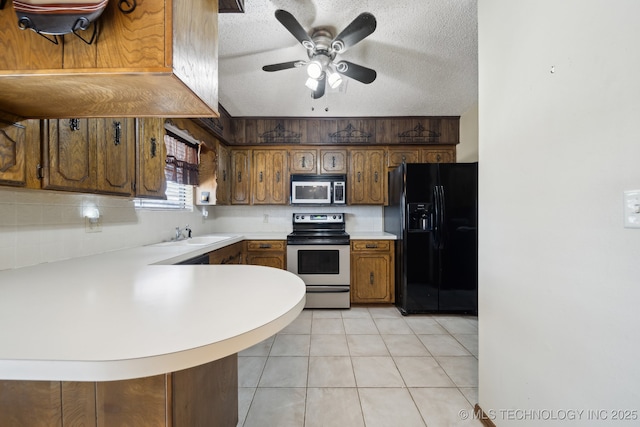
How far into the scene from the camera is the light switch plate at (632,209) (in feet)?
2.42

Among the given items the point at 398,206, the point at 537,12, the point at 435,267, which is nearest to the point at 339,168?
the point at 398,206

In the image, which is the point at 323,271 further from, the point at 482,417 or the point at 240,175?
the point at 482,417

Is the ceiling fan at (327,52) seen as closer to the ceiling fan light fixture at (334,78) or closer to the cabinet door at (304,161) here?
the ceiling fan light fixture at (334,78)

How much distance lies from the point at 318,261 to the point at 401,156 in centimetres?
181

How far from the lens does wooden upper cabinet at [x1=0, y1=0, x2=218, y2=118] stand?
2.24 feet

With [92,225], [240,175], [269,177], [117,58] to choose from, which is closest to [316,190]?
[269,177]

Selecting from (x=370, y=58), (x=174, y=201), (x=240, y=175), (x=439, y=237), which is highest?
(x=370, y=58)

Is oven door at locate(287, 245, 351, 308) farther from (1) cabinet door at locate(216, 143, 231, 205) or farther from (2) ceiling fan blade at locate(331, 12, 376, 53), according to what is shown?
(2) ceiling fan blade at locate(331, 12, 376, 53)

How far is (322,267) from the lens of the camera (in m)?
3.11

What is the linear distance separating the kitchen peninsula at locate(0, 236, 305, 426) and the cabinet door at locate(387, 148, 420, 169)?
2.86 m

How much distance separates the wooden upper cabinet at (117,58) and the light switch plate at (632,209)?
1.36 meters

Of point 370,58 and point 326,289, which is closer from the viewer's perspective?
point 370,58

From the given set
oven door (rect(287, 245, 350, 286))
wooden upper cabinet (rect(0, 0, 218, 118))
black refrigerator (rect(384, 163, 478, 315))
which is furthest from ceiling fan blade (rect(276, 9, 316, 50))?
oven door (rect(287, 245, 350, 286))

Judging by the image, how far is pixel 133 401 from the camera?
66 centimetres
